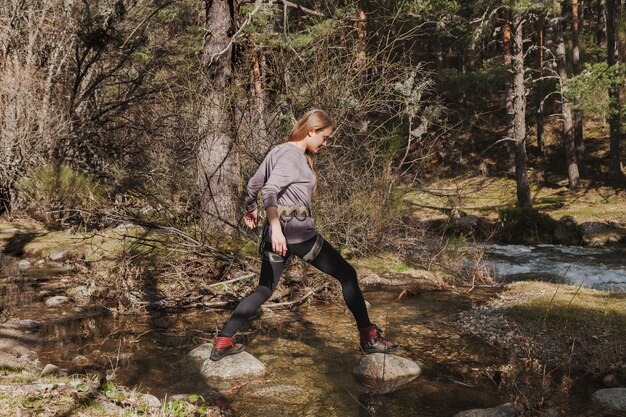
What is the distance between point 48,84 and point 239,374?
12036mm

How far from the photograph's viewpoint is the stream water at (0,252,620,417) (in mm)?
4352

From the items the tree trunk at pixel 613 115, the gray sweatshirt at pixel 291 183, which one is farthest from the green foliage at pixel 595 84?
the gray sweatshirt at pixel 291 183

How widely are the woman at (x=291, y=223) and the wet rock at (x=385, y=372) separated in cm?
10

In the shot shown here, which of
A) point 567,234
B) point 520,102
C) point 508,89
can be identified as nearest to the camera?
point 567,234

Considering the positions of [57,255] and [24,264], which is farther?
[57,255]

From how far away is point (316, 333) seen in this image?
6.23m

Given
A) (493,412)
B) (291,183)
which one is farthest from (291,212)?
(493,412)

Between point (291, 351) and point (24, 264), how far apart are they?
6930mm

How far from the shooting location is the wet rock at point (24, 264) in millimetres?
10110

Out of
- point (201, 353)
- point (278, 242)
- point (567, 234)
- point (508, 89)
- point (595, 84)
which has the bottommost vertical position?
point (567, 234)

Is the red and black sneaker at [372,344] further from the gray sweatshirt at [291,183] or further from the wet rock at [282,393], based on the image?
the gray sweatshirt at [291,183]

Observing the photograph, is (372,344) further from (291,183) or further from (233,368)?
(291,183)

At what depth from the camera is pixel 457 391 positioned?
4566 millimetres

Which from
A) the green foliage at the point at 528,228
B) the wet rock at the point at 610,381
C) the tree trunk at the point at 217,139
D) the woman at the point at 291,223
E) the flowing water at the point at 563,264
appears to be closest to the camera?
the woman at the point at 291,223
